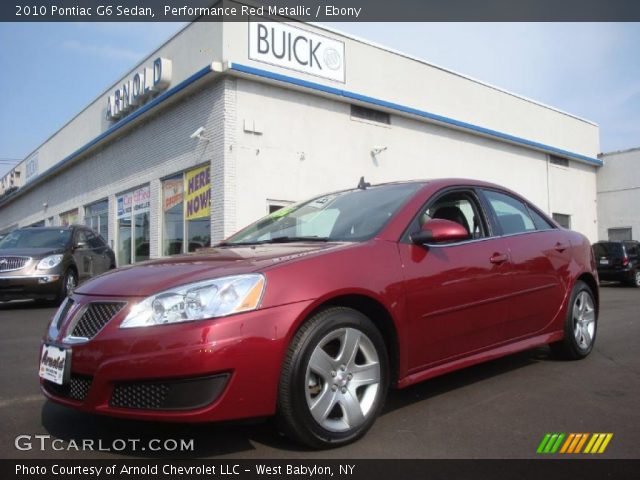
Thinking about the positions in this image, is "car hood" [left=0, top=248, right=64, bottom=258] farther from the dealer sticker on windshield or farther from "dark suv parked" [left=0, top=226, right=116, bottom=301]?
the dealer sticker on windshield

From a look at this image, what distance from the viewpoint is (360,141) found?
47.8 ft

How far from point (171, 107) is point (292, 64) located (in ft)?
11.7

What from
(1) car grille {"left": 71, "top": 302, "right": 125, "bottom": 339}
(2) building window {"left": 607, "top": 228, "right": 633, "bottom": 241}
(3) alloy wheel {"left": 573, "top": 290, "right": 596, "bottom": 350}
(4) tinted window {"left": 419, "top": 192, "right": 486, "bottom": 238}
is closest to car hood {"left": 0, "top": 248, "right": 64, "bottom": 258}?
(1) car grille {"left": 71, "top": 302, "right": 125, "bottom": 339}

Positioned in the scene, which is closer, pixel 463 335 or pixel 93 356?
pixel 93 356

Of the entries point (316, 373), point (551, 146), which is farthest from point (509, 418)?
point (551, 146)

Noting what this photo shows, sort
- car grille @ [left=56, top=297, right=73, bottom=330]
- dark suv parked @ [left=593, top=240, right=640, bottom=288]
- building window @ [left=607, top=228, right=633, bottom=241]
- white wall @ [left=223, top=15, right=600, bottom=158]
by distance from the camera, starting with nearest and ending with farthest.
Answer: car grille @ [left=56, top=297, right=73, bottom=330] → white wall @ [left=223, top=15, right=600, bottom=158] → dark suv parked @ [left=593, top=240, right=640, bottom=288] → building window @ [left=607, top=228, right=633, bottom=241]

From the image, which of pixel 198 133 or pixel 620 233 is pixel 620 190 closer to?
pixel 620 233

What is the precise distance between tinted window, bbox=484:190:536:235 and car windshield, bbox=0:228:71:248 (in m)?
8.51

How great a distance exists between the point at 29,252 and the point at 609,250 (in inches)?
626

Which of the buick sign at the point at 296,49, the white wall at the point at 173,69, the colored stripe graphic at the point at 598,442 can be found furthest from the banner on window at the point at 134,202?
the colored stripe graphic at the point at 598,442

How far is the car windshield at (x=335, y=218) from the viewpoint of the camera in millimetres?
3549

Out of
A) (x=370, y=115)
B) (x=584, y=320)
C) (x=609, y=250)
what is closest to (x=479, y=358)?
(x=584, y=320)

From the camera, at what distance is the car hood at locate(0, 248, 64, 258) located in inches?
380

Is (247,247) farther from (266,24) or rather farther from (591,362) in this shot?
(266,24)
